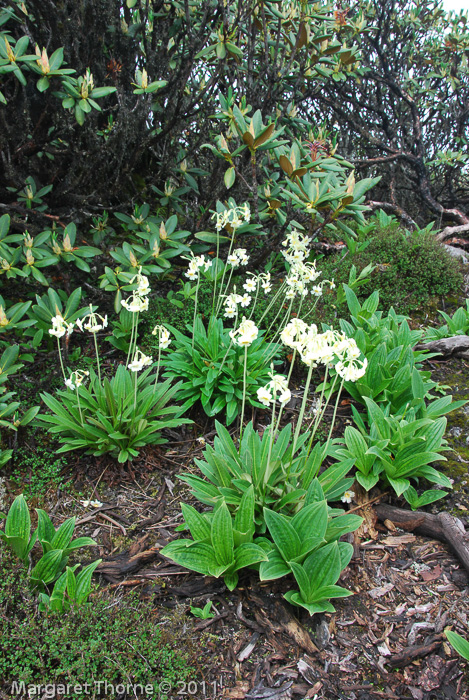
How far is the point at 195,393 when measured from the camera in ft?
10.7

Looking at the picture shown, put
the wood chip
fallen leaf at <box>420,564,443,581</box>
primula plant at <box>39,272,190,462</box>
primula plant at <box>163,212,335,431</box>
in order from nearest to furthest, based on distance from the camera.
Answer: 1. fallen leaf at <box>420,564,443,581</box>
2. the wood chip
3. primula plant at <box>39,272,190,462</box>
4. primula plant at <box>163,212,335,431</box>

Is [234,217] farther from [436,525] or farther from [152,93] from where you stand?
[436,525]

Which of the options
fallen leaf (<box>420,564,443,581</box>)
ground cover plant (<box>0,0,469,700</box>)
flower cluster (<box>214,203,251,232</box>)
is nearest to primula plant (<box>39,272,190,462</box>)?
ground cover plant (<box>0,0,469,700</box>)

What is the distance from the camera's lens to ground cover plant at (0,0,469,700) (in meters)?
1.99

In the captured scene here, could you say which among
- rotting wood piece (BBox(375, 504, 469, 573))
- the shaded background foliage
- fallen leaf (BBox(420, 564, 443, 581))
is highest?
the shaded background foliage

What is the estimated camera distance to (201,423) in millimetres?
3322

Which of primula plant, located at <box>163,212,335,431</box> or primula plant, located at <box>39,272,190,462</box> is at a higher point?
primula plant, located at <box>163,212,335,431</box>

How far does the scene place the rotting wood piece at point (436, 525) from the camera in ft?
7.97

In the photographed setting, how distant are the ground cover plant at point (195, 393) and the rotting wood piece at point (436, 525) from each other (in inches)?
0.6

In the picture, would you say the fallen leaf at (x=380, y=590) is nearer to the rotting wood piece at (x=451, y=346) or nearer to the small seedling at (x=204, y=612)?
the small seedling at (x=204, y=612)

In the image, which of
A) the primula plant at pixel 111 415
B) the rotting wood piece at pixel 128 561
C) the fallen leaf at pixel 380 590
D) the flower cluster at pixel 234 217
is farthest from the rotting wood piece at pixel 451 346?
the rotting wood piece at pixel 128 561

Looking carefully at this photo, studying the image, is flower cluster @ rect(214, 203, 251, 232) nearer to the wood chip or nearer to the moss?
the moss

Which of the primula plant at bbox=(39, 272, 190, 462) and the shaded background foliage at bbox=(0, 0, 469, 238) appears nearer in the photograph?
the primula plant at bbox=(39, 272, 190, 462)

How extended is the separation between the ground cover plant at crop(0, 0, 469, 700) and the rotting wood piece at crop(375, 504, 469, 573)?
0.6 inches
